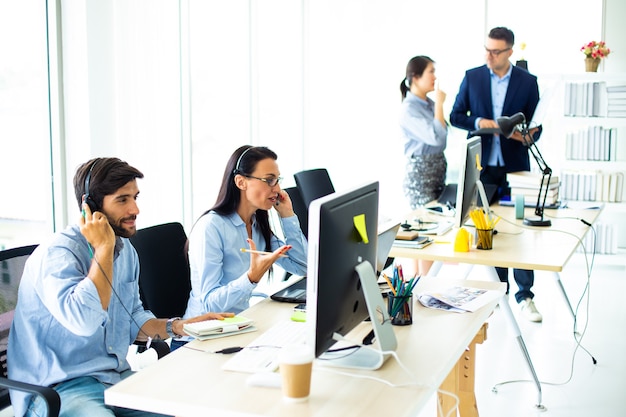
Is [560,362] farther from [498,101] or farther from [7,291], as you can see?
[7,291]

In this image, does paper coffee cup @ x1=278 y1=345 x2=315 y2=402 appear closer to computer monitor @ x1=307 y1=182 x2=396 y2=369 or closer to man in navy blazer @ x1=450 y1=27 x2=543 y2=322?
computer monitor @ x1=307 y1=182 x2=396 y2=369

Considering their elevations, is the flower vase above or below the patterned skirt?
above

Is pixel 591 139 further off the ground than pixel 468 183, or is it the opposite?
pixel 591 139

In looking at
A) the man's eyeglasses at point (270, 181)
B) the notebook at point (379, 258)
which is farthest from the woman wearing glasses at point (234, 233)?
the notebook at point (379, 258)

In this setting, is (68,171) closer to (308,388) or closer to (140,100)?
(140,100)

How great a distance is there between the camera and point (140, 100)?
4066mm

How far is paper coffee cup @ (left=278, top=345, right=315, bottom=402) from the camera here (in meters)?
1.70

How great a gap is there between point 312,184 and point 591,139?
3223 millimetres

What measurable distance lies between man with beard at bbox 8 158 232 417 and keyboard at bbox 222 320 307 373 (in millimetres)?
194

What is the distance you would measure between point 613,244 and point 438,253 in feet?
12.0

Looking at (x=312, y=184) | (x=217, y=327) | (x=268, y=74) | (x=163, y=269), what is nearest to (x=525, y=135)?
(x=312, y=184)

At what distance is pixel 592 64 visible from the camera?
6.25 m

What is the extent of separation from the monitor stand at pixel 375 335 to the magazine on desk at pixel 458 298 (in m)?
0.47

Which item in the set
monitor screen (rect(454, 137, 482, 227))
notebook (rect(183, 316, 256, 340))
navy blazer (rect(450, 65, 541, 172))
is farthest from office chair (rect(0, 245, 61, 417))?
navy blazer (rect(450, 65, 541, 172))
